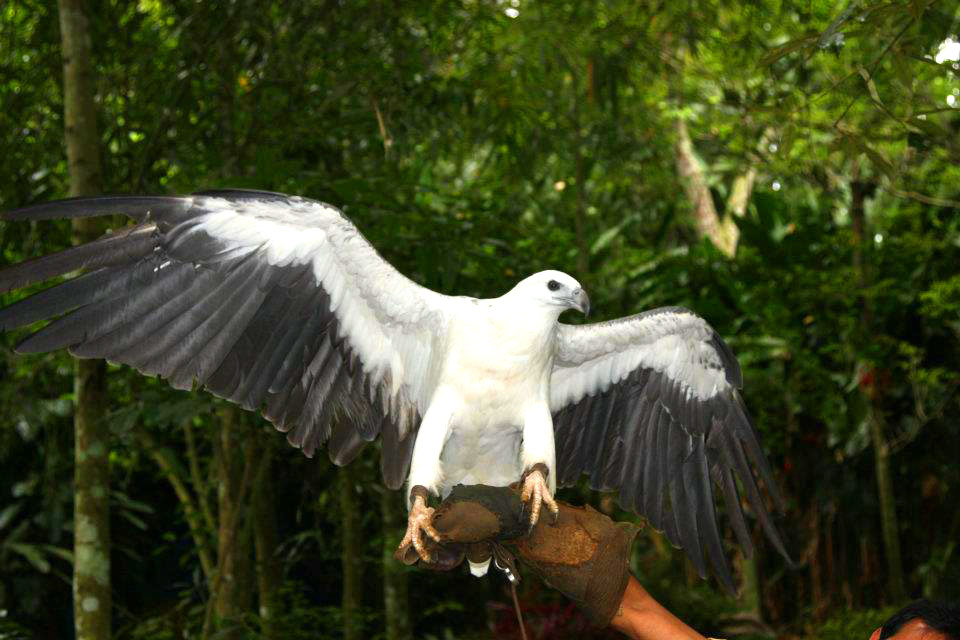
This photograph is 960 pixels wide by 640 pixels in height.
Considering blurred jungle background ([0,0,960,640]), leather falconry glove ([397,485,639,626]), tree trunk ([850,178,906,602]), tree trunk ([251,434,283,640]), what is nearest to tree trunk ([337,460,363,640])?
blurred jungle background ([0,0,960,640])

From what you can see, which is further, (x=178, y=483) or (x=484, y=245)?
(x=178, y=483)

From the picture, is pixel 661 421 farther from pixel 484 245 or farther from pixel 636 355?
pixel 484 245

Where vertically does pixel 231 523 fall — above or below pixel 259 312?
below

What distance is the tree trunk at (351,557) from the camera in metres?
6.00

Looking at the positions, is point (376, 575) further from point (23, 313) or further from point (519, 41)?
point (23, 313)

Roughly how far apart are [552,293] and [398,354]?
2.27 ft

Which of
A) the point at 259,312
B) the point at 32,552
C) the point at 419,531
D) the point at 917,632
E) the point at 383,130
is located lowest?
the point at 32,552

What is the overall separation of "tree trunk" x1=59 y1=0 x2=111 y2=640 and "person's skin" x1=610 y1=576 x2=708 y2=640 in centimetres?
306

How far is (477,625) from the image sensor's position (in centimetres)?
916

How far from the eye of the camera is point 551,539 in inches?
101

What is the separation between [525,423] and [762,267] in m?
5.16

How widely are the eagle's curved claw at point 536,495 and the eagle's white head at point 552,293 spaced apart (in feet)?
1.90

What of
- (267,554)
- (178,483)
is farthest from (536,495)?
(178,483)

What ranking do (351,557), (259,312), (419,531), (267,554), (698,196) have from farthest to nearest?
(698,196) < (267,554) < (351,557) < (259,312) < (419,531)
